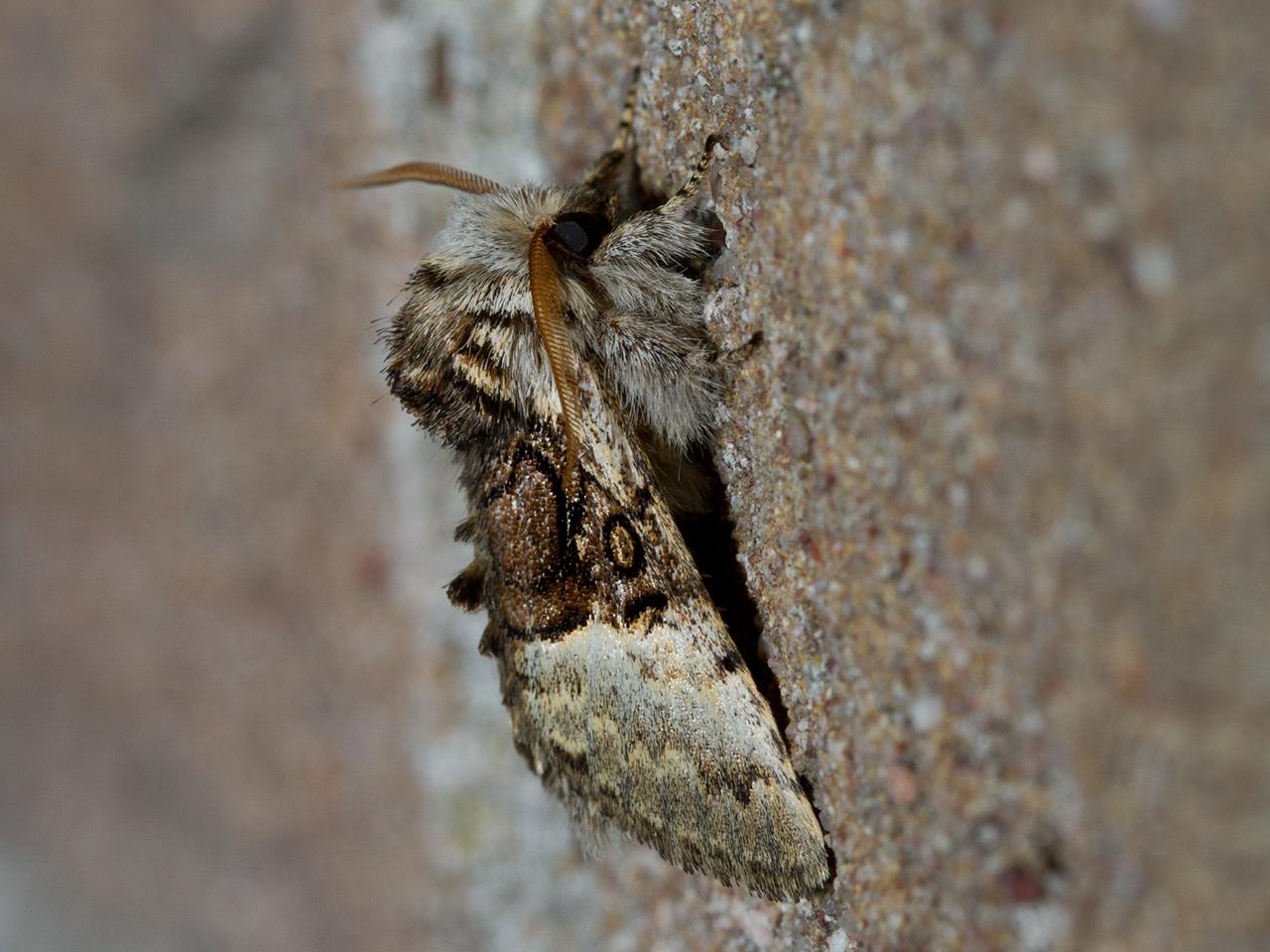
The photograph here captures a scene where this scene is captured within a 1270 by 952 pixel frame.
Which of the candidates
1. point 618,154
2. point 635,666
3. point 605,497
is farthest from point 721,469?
point 618,154

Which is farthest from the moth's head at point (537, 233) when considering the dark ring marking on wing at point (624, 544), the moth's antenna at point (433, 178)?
the dark ring marking on wing at point (624, 544)

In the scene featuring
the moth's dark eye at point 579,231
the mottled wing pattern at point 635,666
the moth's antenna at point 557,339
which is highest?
the moth's dark eye at point 579,231

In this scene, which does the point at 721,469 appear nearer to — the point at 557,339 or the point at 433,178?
the point at 557,339

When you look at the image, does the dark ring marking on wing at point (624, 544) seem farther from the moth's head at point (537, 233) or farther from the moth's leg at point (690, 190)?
the moth's leg at point (690, 190)

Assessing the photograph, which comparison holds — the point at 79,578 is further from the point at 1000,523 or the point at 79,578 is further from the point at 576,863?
the point at 1000,523

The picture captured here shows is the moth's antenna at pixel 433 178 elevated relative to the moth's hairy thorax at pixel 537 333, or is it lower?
elevated

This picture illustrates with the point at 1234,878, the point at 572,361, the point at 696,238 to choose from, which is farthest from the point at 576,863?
the point at 1234,878

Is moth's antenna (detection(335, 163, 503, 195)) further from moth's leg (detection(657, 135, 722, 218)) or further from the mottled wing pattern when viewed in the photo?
the mottled wing pattern

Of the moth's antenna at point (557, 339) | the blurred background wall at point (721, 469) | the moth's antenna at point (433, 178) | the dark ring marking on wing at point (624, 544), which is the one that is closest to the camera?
the blurred background wall at point (721, 469)
